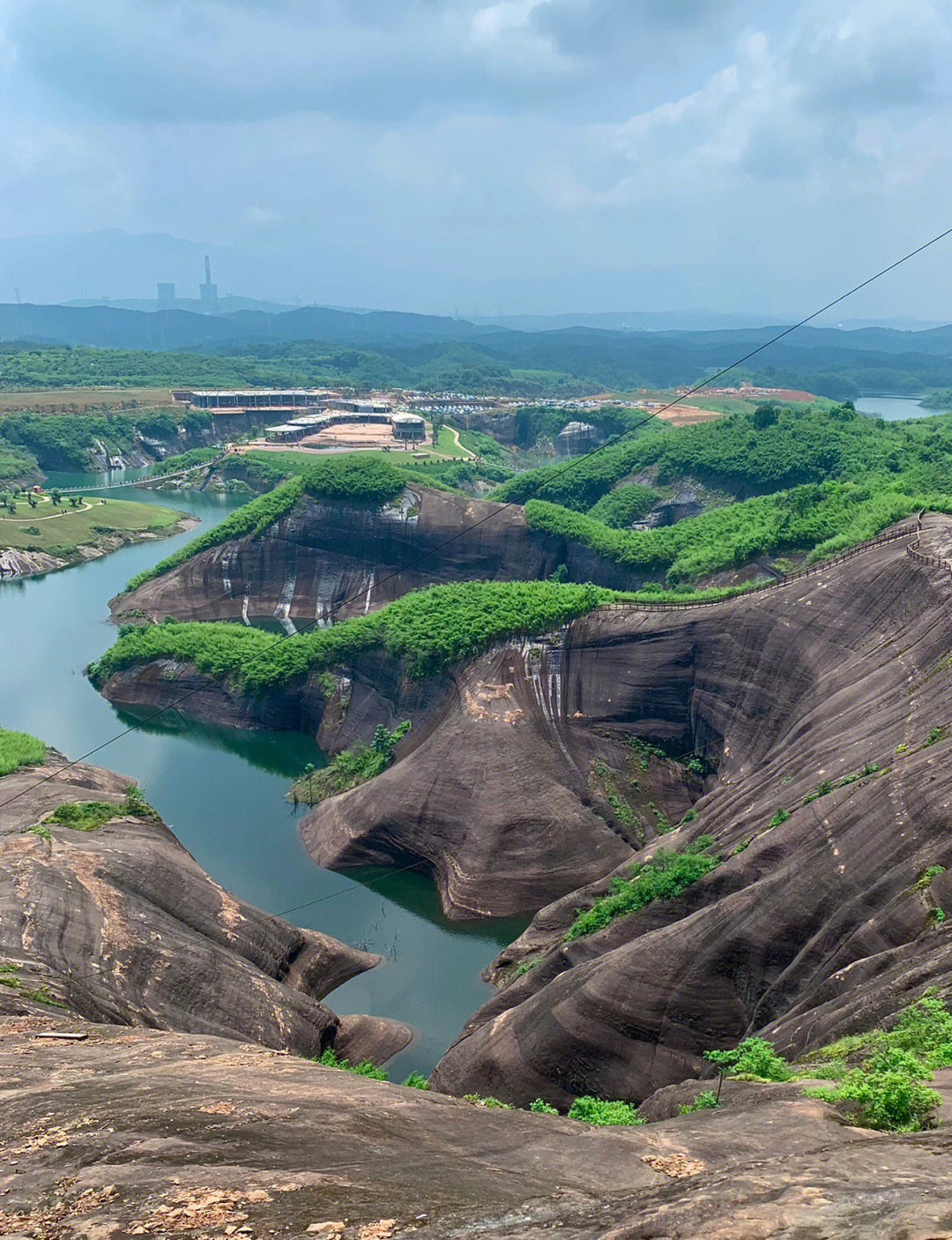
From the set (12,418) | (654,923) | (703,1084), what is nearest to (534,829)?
(654,923)

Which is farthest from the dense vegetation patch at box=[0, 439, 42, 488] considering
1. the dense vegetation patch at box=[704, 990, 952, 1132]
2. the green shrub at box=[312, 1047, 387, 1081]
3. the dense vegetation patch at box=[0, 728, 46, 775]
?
the dense vegetation patch at box=[704, 990, 952, 1132]

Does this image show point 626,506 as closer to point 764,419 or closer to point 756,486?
point 756,486

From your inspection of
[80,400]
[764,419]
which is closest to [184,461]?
[80,400]

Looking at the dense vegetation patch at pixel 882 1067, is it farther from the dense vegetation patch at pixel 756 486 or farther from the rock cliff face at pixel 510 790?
the dense vegetation patch at pixel 756 486

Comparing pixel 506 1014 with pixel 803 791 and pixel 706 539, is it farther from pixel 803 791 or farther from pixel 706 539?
pixel 706 539

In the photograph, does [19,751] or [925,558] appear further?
[19,751]

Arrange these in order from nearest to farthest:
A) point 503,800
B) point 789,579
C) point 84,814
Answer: point 84,814
point 503,800
point 789,579
